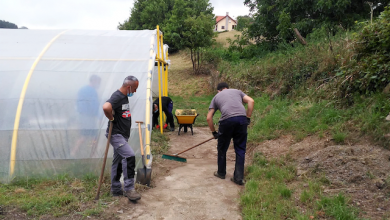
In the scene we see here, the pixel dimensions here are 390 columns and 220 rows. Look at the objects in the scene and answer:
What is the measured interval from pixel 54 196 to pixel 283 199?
3.26 m

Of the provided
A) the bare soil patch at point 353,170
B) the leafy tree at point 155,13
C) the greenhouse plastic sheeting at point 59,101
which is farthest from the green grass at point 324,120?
the leafy tree at point 155,13

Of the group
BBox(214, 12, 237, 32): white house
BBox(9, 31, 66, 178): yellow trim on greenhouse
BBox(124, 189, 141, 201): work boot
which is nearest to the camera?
BBox(124, 189, 141, 201): work boot

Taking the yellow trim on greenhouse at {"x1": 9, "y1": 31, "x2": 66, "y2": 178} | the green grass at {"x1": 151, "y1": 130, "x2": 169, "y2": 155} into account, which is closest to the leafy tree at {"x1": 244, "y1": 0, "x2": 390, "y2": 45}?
the green grass at {"x1": 151, "y1": 130, "x2": 169, "y2": 155}

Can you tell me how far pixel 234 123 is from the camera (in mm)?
5082

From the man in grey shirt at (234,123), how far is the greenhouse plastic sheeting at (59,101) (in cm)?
136

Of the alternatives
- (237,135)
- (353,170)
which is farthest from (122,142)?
(353,170)

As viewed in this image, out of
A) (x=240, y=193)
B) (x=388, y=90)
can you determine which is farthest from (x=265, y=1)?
(x=240, y=193)

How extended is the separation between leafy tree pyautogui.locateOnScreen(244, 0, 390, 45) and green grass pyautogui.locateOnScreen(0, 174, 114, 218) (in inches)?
391

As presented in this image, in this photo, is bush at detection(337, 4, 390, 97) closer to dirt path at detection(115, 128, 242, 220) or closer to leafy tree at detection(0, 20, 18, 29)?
dirt path at detection(115, 128, 242, 220)

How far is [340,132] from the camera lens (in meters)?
5.74

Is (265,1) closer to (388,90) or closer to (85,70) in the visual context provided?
(388,90)

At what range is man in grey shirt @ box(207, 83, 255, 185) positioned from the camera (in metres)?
5.12

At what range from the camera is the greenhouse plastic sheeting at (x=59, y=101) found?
201 inches

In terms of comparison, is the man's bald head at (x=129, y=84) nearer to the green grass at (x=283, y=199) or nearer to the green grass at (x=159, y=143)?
the green grass at (x=283, y=199)
